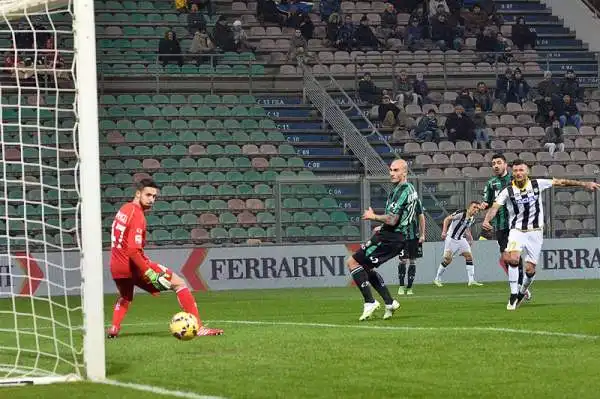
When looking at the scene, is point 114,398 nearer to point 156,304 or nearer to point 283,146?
point 156,304

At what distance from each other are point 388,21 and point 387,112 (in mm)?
4217

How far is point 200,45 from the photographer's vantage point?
1430 inches

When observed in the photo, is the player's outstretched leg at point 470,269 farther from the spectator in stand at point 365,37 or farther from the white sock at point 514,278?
the spectator in stand at point 365,37

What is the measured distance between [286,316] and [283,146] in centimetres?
1606

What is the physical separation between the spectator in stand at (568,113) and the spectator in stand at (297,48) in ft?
23.3

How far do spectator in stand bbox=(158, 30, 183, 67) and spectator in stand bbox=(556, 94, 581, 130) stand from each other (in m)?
10.5

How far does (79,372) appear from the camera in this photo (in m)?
11.2

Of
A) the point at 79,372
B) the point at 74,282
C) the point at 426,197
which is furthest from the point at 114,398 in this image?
the point at 426,197

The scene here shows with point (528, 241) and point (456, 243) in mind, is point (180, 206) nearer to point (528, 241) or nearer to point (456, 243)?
point (456, 243)

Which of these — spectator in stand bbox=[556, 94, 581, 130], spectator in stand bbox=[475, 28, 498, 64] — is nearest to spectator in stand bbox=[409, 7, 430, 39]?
spectator in stand bbox=[475, 28, 498, 64]

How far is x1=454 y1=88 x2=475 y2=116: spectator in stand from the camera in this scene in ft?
122

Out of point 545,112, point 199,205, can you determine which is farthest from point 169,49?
point 545,112

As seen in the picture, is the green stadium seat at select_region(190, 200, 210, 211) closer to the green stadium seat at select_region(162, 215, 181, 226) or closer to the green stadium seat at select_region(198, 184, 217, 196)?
the green stadium seat at select_region(198, 184, 217, 196)

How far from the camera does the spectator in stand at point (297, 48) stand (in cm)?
3684
